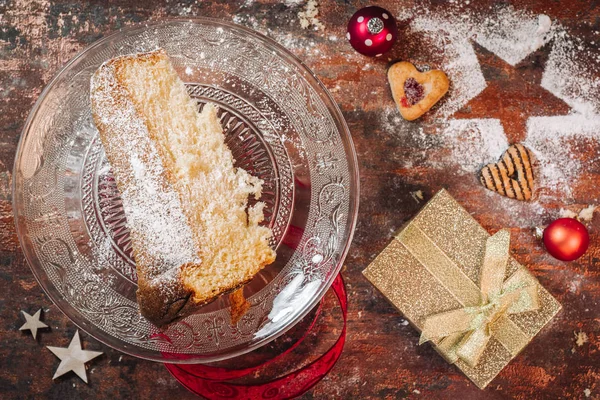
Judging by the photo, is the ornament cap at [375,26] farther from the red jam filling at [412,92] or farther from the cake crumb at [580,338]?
the cake crumb at [580,338]

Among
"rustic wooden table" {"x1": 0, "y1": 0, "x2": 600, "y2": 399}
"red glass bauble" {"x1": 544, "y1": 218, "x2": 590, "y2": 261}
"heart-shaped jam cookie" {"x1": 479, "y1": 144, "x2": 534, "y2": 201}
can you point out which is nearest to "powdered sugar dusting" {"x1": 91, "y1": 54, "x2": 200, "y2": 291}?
"rustic wooden table" {"x1": 0, "y1": 0, "x2": 600, "y2": 399}

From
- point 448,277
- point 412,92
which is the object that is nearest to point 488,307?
point 448,277

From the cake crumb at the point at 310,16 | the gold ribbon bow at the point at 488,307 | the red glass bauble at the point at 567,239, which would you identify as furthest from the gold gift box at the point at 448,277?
the cake crumb at the point at 310,16

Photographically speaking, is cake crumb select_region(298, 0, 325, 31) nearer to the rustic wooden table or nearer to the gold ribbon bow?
the rustic wooden table

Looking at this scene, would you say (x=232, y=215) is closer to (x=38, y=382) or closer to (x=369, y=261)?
(x=369, y=261)

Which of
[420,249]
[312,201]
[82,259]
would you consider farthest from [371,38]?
[82,259]

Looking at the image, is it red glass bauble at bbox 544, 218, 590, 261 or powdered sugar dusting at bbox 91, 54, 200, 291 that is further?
red glass bauble at bbox 544, 218, 590, 261

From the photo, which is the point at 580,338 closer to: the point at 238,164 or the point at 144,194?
the point at 238,164
